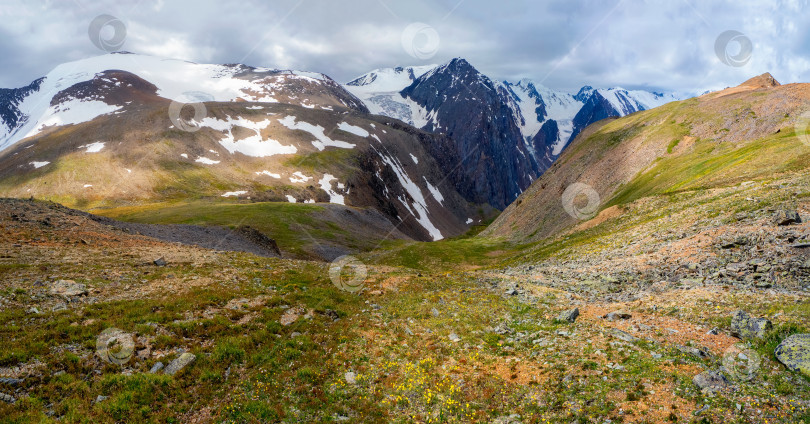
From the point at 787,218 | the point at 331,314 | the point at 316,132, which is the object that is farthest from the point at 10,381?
the point at 316,132

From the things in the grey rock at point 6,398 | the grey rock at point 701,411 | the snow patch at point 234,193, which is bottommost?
the grey rock at point 701,411

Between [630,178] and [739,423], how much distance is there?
67.7 meters

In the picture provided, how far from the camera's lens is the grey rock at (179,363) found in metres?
15.5

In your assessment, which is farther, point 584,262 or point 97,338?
point 584,262

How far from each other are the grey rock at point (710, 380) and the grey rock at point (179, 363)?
19.5 m

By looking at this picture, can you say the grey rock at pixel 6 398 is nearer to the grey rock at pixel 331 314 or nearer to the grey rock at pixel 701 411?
the grey rock at pixel 331 314

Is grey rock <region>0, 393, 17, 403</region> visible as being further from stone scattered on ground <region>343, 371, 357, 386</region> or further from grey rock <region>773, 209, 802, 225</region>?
grey rock <region>773, 209, 802, 225</region>

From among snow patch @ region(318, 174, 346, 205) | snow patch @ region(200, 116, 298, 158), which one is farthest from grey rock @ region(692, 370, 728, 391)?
snow patch @ region(200, 116, 298, 158)

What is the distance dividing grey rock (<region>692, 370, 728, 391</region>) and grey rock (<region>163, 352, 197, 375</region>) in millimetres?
19458

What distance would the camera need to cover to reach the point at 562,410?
1268cm

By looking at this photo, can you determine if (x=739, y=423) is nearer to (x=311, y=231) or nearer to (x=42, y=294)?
(x=42, y=294)

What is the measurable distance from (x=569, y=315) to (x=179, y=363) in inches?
732

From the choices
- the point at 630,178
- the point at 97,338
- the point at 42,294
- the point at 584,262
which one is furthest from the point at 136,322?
the point at 630,178

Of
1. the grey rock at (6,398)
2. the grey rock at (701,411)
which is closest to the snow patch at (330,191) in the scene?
the grey rock at (6,398)
